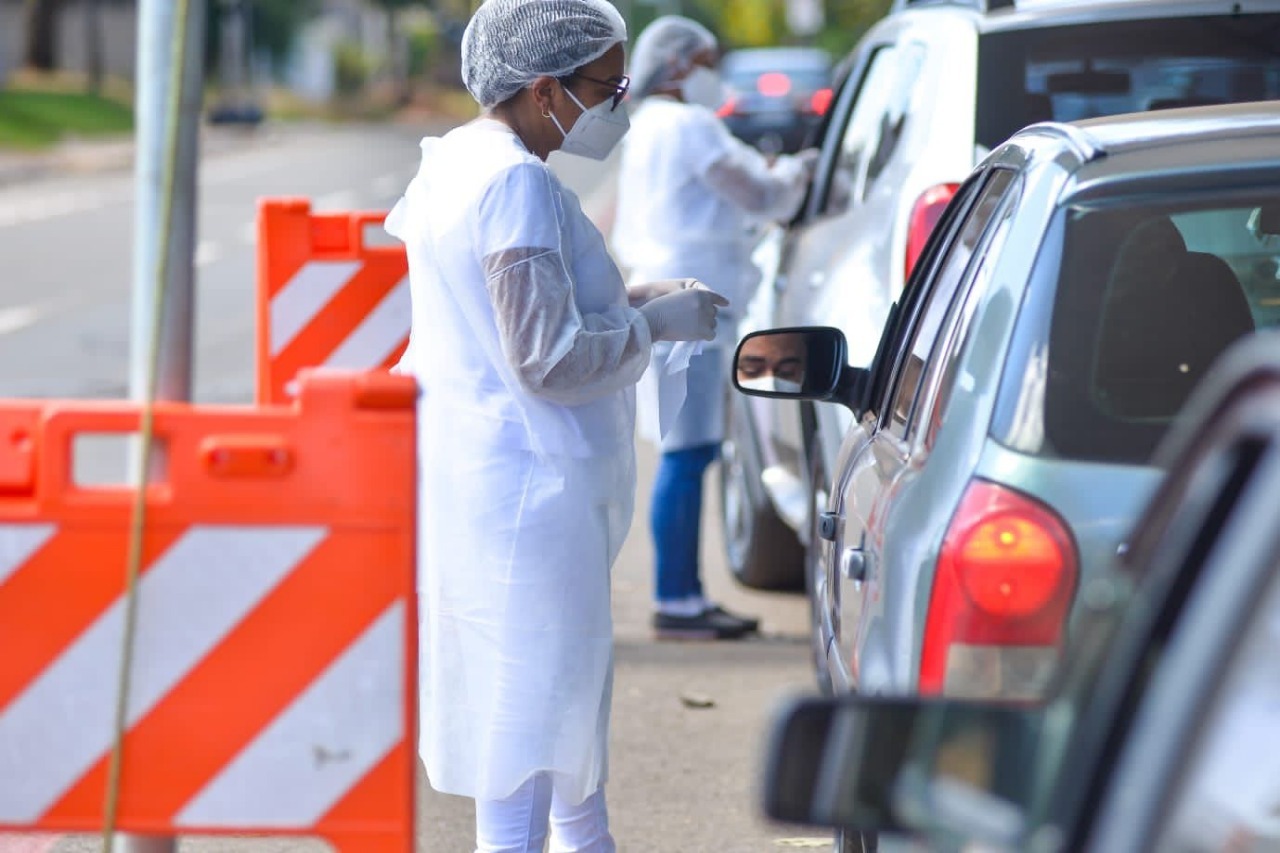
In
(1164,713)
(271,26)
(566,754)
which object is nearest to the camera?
(1164,713)

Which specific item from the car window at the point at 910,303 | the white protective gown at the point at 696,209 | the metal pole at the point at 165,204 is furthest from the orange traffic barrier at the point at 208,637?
the white protective gown at the point at 696,209

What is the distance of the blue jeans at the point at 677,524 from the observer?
6.62 metres

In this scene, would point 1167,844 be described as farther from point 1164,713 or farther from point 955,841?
point 955,841

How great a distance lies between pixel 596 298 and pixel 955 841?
1.84m

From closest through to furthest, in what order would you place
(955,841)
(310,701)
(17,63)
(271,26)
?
(955,841)
(310,701)
(17,63)
(271,26)

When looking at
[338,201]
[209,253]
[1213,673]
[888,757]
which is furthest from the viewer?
[338,201]

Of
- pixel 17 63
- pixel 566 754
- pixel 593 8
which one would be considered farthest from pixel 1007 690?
pixel 17 63

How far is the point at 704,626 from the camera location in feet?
21.7

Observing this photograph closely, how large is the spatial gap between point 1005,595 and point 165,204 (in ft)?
4.37

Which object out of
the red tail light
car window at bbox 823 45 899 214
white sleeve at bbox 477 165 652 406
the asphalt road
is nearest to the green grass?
the asphalt road

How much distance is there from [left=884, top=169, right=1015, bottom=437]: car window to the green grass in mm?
41869

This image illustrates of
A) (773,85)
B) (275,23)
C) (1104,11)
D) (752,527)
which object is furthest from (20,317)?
(275,23)

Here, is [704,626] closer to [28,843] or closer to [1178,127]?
[28,843]

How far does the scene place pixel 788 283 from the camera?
668cm
